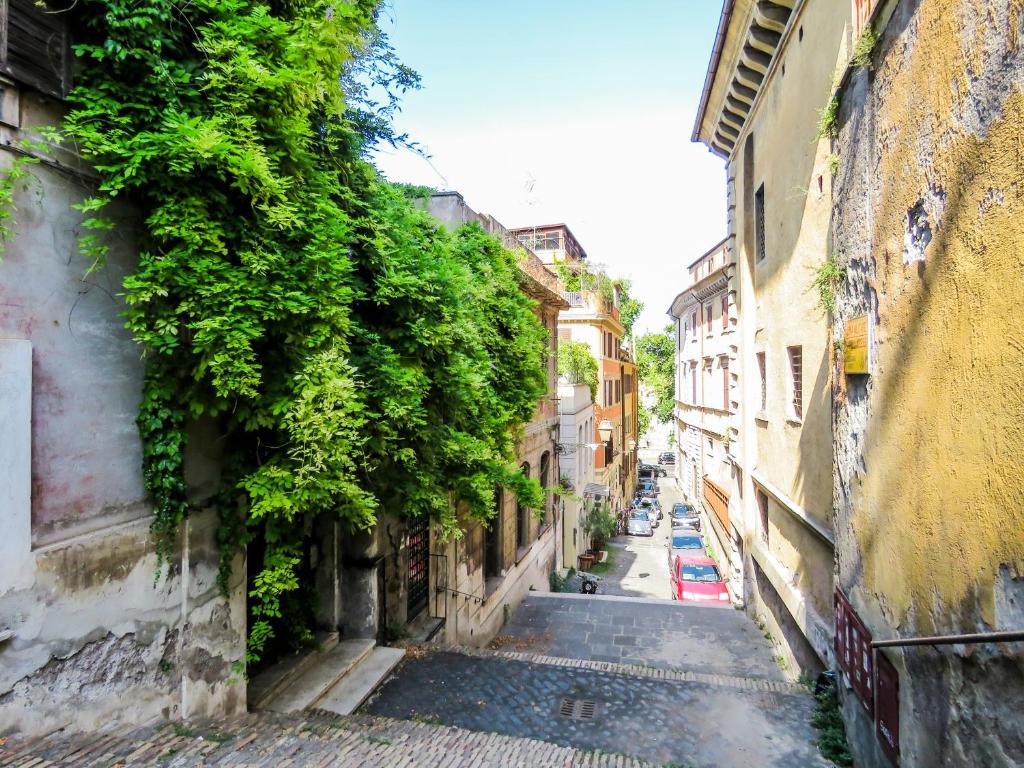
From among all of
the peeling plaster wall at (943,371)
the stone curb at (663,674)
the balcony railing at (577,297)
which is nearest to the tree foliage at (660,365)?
the balcony railing at (577,297)

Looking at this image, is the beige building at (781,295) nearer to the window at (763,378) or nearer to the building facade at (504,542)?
the window at (763,378)

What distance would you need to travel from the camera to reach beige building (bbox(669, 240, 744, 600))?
16.4 m

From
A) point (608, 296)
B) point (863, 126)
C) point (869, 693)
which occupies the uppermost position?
point (608, 296)

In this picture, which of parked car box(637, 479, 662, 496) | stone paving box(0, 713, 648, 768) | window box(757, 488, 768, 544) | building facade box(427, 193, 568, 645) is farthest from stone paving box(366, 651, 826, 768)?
parked car box(637, 479, 662, 496)

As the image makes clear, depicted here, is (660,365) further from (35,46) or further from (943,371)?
(35,46)

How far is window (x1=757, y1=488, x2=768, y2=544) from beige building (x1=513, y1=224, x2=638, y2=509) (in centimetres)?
1210

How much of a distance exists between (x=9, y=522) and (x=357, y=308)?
4076 millimetres

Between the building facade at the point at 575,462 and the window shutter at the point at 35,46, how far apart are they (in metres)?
15.3

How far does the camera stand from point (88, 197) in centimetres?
442

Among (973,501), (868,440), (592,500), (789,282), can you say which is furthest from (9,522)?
(592,500)

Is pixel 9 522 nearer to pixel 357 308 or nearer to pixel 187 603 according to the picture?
pixel 187 603

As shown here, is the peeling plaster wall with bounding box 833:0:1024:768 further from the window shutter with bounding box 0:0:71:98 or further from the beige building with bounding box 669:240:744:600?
the beige building with bounding box 669:240:744:600

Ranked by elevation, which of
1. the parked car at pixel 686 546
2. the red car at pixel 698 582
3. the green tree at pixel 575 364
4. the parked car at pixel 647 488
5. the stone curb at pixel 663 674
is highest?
the green tree at pixel 575 364

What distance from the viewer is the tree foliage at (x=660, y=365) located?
49.1m
